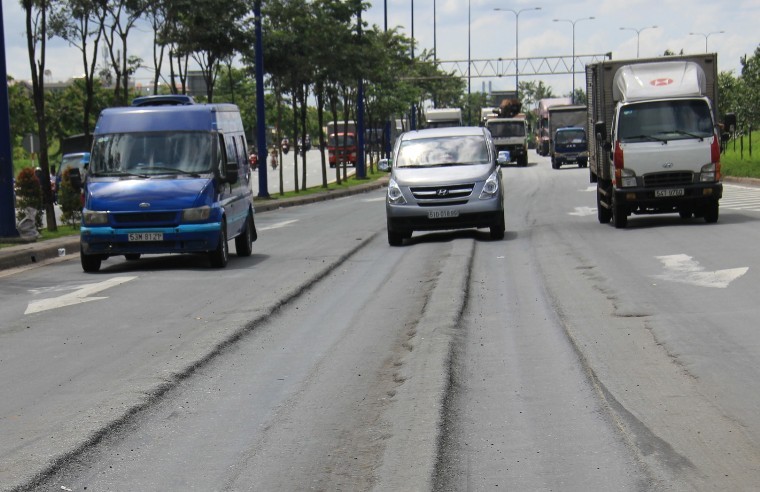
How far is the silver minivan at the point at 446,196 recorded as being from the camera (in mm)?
21219

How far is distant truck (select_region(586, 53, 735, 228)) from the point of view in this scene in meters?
22.6

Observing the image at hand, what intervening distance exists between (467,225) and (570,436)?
14.3 m

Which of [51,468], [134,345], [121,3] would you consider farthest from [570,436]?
[121,3]

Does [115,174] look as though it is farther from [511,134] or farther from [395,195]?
[511,134]

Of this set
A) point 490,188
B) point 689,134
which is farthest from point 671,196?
point 490,188

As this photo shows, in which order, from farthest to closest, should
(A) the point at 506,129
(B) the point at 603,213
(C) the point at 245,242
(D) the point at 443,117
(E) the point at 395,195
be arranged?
(D) the point at 443,117
(A) the point at 506,129
(B) the point at 603,213
(E) the point at 395,195
(C) the point at 245,242

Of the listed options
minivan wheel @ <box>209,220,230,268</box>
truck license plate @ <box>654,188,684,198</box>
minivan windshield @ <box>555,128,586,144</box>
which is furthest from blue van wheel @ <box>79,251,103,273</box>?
minivan windshield @ <box>555,128,586,144</box>

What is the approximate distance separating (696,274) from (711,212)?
8691mm

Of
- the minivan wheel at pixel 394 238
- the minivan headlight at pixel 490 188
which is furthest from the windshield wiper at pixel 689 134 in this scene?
the minivan wheel at pixel 394 238

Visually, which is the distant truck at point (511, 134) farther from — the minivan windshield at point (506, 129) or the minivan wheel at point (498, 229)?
the minivan wheel at point (498, 229)

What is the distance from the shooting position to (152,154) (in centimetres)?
1856

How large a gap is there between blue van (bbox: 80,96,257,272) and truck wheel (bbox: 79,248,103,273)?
0.05 feet

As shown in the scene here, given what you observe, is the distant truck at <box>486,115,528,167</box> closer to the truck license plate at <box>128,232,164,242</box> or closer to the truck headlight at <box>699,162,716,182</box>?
the truck headlight at <box>699,162,716,182</box>

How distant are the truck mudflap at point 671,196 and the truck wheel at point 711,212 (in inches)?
1.2
